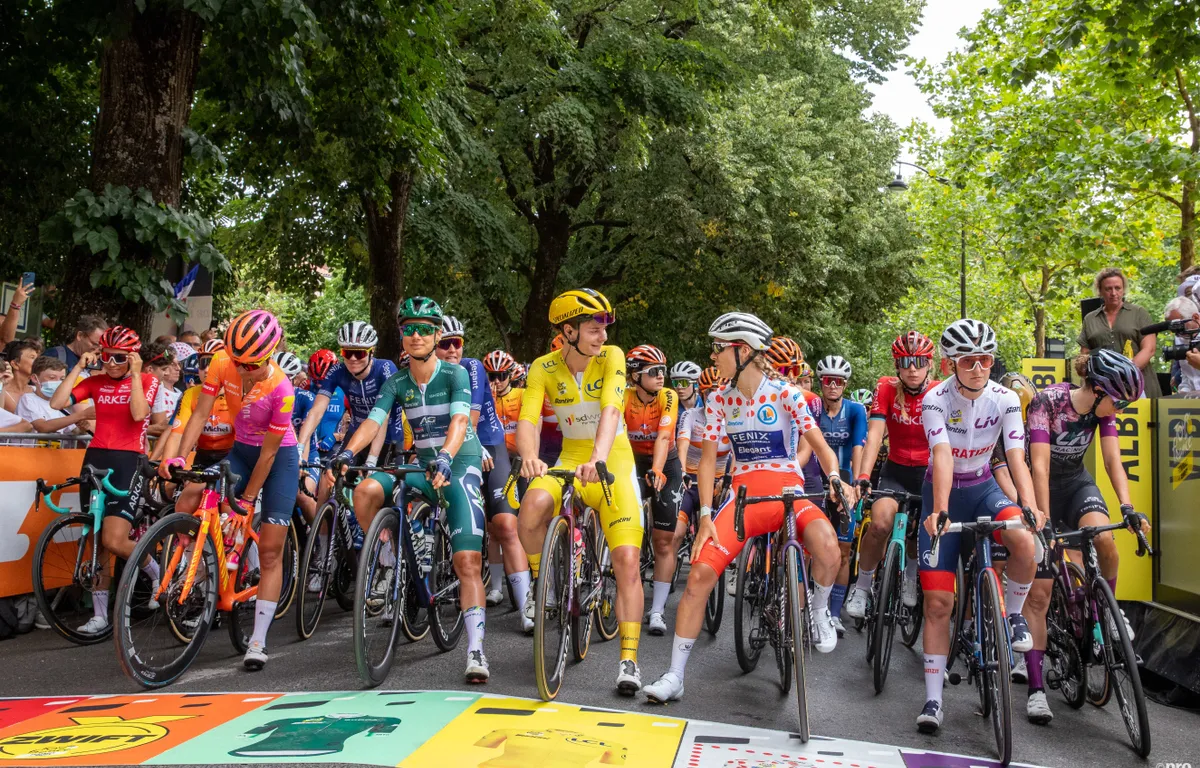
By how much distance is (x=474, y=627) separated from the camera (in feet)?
22.4

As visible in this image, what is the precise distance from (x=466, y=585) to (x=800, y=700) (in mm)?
2201

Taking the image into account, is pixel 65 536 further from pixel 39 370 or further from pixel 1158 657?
pixel 1158 657

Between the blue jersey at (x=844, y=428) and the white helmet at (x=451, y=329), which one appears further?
the blue jersey at (x=844, y=428)

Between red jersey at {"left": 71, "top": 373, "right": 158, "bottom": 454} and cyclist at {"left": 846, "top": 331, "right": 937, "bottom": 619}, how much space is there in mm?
5732

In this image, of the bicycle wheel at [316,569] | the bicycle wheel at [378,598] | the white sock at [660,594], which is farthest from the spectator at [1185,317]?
the bicycle wheel at [316,569]

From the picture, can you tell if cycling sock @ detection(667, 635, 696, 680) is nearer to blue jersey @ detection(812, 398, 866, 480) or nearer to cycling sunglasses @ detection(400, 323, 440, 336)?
cycling sunglasses @ detection(400, 323, 440, 336)

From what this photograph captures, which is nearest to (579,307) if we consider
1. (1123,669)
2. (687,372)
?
(1123,669)

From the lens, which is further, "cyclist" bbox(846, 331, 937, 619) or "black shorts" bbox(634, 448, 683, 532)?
"black shorts" bbox(634, 448, 683, 532)

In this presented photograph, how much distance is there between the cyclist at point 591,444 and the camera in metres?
6.76

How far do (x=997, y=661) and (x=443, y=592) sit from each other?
11.6 feet

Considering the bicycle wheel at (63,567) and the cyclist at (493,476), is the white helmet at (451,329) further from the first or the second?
the bicycle wheel at (63,567)

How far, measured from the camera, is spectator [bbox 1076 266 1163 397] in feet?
36.6

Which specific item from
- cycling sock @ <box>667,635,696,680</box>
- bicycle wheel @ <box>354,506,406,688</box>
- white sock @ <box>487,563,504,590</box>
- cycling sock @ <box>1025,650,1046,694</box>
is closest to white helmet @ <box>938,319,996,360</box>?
cycling sock @ <box>1025,650,1046,694</box>

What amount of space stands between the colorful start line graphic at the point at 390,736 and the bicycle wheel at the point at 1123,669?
99cm
